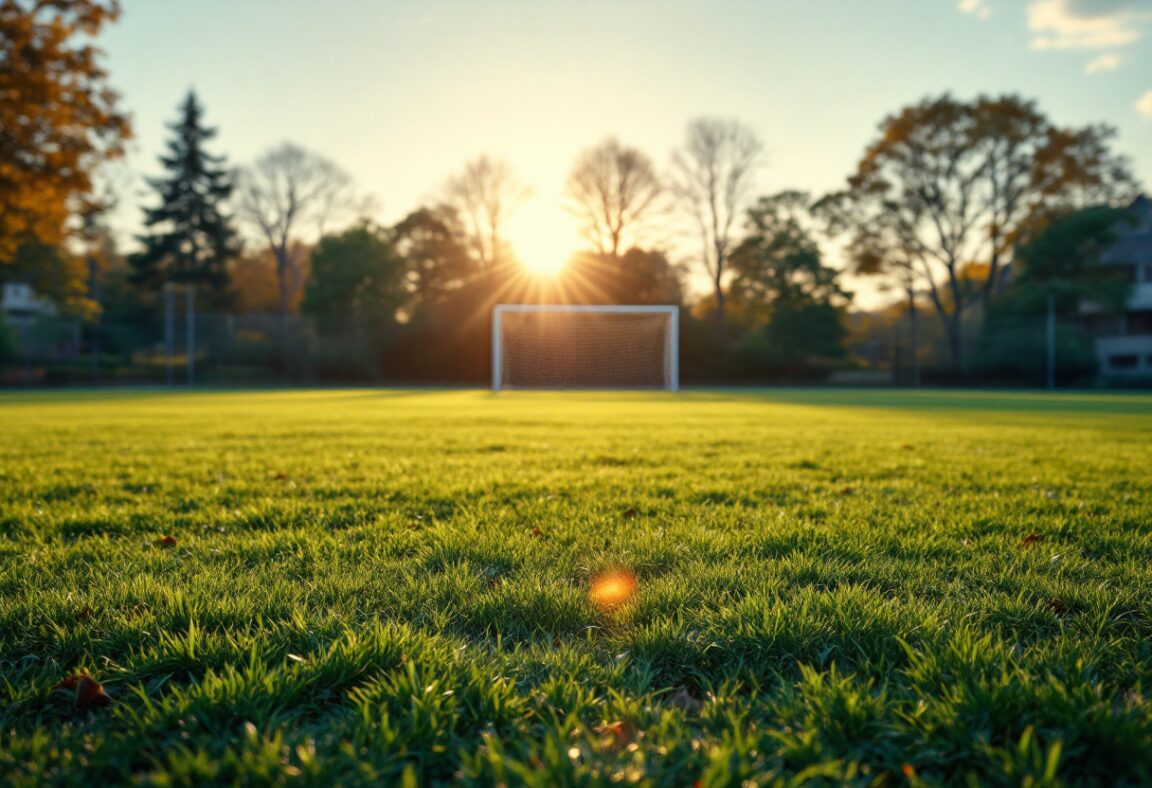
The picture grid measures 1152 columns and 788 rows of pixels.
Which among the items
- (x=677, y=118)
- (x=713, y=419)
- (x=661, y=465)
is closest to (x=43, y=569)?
(x=661, y=465)

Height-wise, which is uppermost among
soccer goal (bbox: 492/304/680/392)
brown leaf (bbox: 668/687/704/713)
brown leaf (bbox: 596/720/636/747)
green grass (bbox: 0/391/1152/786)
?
soccer goal (bbox: 492/304/680/392)

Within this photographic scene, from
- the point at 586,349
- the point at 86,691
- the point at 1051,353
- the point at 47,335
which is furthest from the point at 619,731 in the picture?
the point at 47,335

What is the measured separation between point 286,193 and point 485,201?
41.3 ft

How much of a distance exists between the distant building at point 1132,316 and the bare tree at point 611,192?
1109 inches

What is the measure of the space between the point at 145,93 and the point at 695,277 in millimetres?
25989

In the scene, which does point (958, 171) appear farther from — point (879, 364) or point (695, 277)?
point (695, 277)

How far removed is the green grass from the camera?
4.20ft

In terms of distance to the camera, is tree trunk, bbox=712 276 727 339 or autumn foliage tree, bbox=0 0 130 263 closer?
autumn foliage tree, bbox=0 0 130 263

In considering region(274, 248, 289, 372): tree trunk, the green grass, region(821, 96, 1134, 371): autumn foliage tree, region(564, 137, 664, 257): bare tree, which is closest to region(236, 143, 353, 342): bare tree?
region(274, 248, 289, 372): tree trunk

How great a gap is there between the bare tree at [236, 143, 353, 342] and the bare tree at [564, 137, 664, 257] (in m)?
15.2

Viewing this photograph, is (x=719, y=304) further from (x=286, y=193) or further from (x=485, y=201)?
(x=286, y=193)

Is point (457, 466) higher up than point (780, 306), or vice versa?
point (780, 306)

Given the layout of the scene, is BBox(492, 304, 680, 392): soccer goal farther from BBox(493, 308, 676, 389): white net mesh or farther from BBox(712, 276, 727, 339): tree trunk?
BBox(712, 276, 727, 339): tree trunk

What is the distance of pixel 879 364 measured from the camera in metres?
34.2
